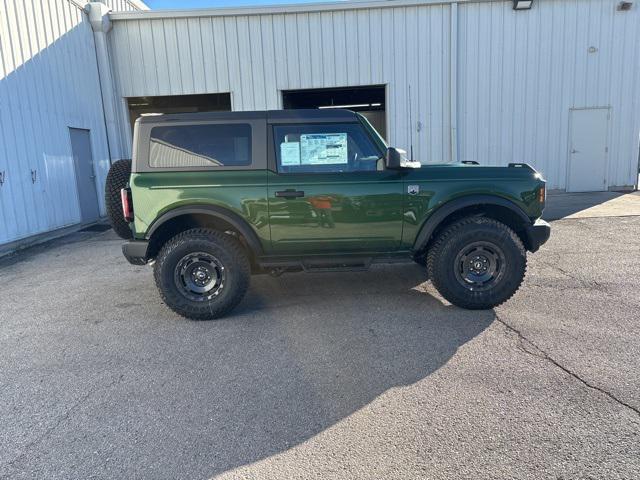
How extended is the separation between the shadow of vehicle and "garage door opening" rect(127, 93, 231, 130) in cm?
990

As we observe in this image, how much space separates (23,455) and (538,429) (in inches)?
118

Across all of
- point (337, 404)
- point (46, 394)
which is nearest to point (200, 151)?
point (46, 394)

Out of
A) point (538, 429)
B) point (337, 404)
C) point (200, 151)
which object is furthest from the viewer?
point (200, 151)

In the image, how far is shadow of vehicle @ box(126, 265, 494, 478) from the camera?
8.41ft

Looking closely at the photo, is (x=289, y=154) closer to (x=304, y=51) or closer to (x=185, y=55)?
(x=304, y=51)

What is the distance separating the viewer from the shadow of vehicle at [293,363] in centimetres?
256

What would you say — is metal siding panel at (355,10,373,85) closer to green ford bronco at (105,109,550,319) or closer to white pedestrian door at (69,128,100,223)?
white pedestrian door at (69,128,100,223)

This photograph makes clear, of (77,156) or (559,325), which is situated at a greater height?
(77,156)

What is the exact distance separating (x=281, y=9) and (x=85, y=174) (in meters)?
6.38

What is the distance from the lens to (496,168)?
14.4 ft

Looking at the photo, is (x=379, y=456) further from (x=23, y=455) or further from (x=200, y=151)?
(x=200, y=151)

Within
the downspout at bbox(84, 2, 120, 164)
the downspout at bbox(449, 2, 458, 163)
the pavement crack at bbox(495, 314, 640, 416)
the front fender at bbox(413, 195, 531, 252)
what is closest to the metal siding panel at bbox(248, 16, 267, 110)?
the downspout at bbox(84, 2, 120, 164)

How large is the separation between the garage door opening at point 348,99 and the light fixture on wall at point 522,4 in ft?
12.8

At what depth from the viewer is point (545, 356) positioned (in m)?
3.37
